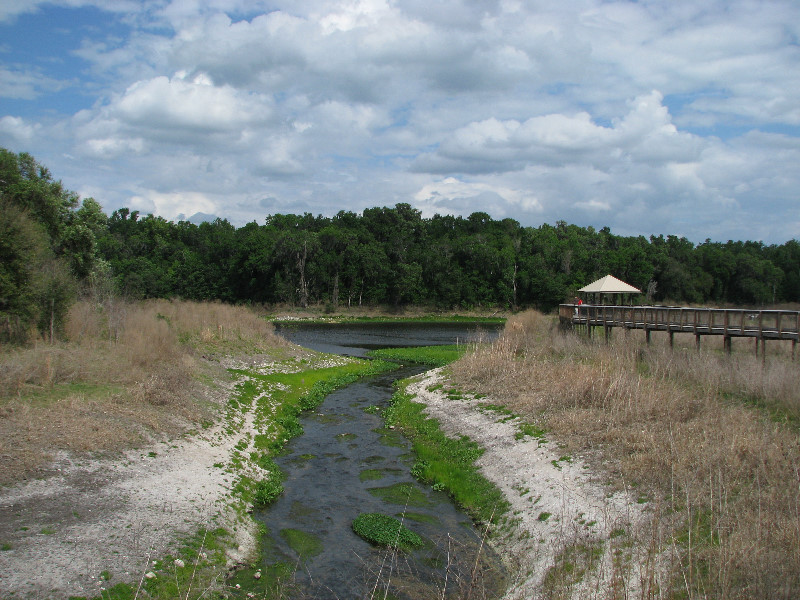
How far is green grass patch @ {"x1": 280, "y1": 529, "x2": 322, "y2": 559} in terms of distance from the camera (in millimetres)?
11906

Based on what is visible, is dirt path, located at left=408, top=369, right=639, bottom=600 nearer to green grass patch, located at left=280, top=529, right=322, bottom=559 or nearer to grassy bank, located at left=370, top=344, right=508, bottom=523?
grassy bank, located at left=370, top=344, right=508, bottom=523

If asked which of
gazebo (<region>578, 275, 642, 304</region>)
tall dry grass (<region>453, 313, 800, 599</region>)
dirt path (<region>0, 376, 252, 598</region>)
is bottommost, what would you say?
dirt path (<region>0, 376, 252, 598</region>)

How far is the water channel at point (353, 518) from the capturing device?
1058 cm

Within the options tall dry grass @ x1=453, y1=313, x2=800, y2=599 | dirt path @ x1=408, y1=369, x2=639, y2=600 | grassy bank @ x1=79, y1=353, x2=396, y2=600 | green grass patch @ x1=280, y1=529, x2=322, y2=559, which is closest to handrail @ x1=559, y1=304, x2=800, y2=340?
tall dry grass @ x1=453, y1=313, x2=800, y2=599

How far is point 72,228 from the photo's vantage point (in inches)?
1361

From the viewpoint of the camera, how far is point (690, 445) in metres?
13.0

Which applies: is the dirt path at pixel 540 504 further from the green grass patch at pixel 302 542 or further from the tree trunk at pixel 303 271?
the tree trunk at pixel 303 271

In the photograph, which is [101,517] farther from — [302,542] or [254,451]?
[254,451]

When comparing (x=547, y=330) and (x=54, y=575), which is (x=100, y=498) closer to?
(x=54, y=575)

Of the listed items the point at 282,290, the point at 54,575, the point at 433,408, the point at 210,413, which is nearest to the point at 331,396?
the point at 433,408

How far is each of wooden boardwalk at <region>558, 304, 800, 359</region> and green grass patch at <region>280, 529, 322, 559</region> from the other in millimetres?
21354

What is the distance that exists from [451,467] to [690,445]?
23.0ft

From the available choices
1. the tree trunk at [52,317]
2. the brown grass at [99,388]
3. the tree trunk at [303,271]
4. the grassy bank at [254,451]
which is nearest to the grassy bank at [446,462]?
the grassy bank at [254,451]

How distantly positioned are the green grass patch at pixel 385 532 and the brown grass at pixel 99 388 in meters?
6.54
